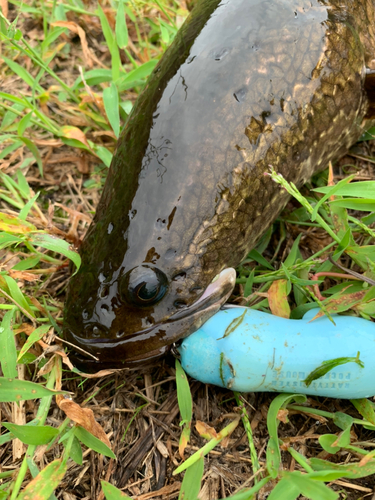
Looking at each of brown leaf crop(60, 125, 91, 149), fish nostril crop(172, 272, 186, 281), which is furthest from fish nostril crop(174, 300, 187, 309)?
brown leaf crop(60, 125, 91, 149)

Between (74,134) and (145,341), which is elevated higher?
(74,134)

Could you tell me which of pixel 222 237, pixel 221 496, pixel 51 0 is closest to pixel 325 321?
pixel 222 237

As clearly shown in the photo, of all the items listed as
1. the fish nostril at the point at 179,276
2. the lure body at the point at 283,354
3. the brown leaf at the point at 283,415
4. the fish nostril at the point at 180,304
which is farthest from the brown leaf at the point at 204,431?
the fish nostril at the point at 179,276

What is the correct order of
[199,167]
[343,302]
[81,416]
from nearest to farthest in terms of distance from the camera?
[81,416] < [199,167] < [343,302]

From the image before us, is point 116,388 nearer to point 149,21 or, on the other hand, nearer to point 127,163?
point 127,163

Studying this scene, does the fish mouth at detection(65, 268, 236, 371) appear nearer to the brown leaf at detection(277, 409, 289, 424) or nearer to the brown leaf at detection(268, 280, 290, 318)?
the brown leaf at detection(268, 280, 290, 318)

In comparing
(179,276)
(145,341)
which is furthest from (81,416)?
(179,276)

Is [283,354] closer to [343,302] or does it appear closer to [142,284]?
[343,302]
